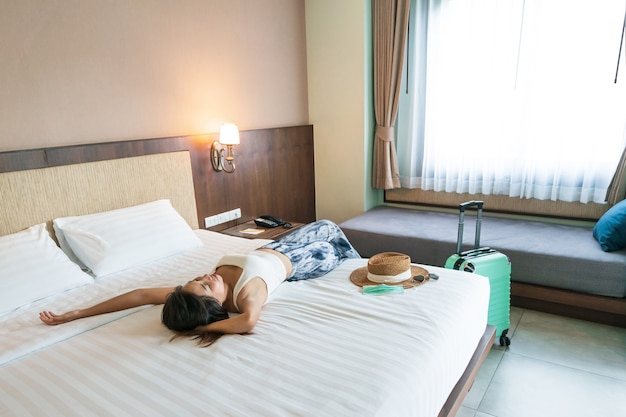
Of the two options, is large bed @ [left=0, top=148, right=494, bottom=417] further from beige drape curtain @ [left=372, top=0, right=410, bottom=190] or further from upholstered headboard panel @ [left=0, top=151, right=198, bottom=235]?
beige drape curtain @ [left=372, top=0, right=410, bottom=190]

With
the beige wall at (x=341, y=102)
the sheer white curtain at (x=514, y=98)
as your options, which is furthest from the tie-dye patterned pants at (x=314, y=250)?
the sheer white curtain at (x=514, y=98)

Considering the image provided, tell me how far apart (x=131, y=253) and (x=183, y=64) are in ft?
4.41

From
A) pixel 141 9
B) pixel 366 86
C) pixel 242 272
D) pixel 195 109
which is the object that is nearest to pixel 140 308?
pixel 242 272

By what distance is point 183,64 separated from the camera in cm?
285

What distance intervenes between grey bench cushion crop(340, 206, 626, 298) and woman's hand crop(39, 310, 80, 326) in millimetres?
2131

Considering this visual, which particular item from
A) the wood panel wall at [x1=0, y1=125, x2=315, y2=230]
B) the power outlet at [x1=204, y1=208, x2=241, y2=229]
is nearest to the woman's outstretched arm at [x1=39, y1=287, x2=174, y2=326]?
the wood panel wall at [x1=0, y1=125, x2=315, y2=230]

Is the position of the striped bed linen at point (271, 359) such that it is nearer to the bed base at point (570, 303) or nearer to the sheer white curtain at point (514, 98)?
the bed base at point (570, 303)

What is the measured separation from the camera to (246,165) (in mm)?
3371

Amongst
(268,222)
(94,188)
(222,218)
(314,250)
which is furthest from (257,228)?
(94,188)

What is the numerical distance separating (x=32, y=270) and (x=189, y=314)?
887 millimetres

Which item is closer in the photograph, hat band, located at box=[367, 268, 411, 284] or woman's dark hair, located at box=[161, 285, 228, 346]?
woman's dark hair, located at box=[161, 285, 228, 346]

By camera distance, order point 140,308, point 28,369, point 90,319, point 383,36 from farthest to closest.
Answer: point 383,36 → point 140,308 → point 90,319 → point 28,369

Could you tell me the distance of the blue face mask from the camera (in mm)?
1876

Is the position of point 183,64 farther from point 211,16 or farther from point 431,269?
point 431,269
